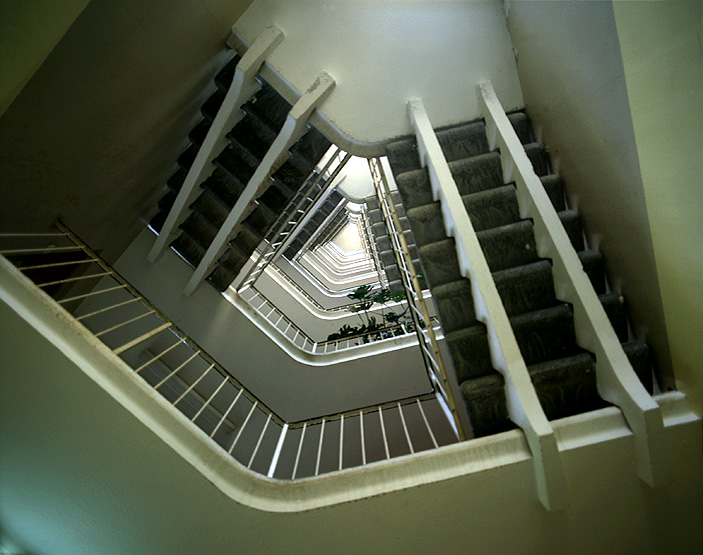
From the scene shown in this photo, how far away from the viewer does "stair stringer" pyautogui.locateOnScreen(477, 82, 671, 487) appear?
152cm

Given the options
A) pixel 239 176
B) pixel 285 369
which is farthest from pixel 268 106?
pixel 285 369

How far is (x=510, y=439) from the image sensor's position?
5.26ft

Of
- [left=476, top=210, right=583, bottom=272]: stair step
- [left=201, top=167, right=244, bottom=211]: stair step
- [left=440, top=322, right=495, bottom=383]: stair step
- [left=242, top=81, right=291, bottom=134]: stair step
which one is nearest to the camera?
[left=440, top=322, right=495, bottom=383]: stair step

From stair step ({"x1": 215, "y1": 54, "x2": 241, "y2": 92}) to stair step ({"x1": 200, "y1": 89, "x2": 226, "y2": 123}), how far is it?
17 cm

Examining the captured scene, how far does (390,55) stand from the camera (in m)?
2.95

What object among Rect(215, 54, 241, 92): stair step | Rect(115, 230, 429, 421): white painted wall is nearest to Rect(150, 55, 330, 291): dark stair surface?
Rect(215, 54, 241, 92): stair step

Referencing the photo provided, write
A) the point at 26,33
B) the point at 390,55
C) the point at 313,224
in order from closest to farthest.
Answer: the point at 26,33 < the point at 390,55 < the point at 313,224

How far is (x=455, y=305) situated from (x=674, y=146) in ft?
3.81

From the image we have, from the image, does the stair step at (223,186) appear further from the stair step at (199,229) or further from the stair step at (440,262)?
the stair step at (440,262)

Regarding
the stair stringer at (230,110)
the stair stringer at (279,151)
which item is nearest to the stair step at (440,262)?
the stair stringer at (279,151)

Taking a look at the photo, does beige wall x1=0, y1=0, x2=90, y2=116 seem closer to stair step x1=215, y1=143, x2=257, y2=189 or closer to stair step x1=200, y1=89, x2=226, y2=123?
stair step x1=200, y1=89, x2=226, y2=123

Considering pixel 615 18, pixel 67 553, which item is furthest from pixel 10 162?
pixel 615 18

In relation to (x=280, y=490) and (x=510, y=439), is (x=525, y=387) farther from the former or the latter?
(x=280, y=490)

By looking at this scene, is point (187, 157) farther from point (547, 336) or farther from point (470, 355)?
point (547, 336)
